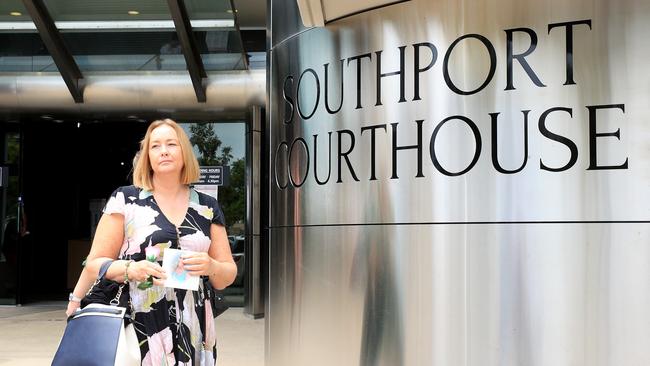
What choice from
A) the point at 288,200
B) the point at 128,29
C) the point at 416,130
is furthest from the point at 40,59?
the point at 416,130

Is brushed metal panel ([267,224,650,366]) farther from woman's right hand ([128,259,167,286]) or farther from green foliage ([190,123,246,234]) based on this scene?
green foliage ([190,123,246,234])

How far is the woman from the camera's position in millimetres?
3000

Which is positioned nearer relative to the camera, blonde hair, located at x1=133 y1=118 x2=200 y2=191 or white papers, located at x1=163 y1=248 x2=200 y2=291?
white papers, located at x1=163 y1=248 x2=200 y2=291

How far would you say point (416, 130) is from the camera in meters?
3.70

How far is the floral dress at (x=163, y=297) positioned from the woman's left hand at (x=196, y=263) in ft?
0.45

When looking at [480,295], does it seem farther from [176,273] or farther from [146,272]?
[146,272]

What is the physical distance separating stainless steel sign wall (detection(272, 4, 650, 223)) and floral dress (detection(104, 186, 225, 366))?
1.09 m

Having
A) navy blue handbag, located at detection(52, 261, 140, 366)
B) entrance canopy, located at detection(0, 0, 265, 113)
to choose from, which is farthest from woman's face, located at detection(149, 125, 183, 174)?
entrance canopy, located at detection(0, 0, 265, 113)

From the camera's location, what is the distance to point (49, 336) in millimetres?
10430

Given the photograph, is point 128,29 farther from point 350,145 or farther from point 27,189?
point 350,145

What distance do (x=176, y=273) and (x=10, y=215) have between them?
12.9 meters

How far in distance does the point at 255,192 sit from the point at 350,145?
8.74m

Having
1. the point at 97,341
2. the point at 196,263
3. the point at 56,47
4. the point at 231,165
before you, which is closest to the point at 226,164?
the point at 231,165

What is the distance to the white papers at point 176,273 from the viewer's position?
2.88 m
